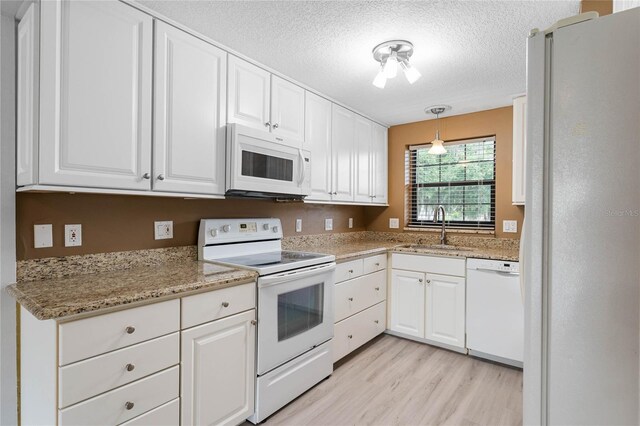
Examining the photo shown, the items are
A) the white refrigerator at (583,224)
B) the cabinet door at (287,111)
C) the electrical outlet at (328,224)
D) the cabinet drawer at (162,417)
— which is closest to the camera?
the white refrigerator at (583,224)

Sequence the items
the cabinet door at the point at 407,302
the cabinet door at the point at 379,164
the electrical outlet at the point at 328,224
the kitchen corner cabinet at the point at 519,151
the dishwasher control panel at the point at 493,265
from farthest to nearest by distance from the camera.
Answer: the cabinet door at the point at 379,164 → the electrical outlet at the point at 328,224 → the cabinet door at the point at 407,302 → the kitchen corner cabinet at the point at 519,151 → the dishwasher control panel at the point at 493,265

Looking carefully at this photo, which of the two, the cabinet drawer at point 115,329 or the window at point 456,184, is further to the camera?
the window at point 456,184

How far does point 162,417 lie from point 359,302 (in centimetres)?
173

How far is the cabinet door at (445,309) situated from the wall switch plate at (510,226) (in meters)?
0.80

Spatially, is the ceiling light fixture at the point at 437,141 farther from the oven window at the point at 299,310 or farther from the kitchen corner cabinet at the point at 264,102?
the oven window at the point at 299,310

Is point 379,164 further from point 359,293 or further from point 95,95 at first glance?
point 95,95

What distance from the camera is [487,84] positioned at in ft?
8.54

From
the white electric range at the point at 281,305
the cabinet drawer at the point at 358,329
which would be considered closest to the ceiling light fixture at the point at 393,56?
the white electric range at the point at 281,305

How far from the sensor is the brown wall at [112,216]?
5.27ft

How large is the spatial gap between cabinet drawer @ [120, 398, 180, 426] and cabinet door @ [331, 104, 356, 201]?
6.58ft

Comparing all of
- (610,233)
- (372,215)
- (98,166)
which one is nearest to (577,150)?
(610,233)

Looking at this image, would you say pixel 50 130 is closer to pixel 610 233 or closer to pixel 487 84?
pixel 610 233

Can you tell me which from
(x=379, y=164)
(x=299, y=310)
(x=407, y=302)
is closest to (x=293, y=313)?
(x=299, y=310)

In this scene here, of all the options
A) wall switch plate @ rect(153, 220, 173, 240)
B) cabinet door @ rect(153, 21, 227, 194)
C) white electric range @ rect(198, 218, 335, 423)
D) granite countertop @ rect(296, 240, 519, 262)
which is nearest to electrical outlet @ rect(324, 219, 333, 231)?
granite countertop @ rect(296, 240, 519, 262)
